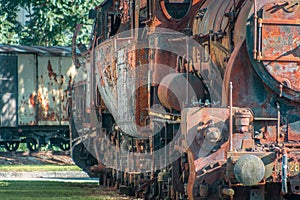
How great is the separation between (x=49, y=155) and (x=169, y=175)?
17.4 metres

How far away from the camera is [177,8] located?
13.2 m

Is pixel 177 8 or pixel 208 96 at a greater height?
pixel 177 8

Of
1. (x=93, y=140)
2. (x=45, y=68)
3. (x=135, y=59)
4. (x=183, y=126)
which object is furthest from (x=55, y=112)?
(x=183, y=126)

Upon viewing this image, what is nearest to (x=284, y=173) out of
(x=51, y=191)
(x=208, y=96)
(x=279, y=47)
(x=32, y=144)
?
(x=279, y=47)

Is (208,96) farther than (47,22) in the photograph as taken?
No

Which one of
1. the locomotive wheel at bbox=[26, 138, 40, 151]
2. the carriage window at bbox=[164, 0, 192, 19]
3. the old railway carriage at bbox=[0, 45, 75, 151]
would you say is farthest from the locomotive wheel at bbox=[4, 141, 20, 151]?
the carriage window at bbox=[164, 0, 192, 19]

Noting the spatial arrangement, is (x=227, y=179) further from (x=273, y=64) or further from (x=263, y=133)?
(x=273, y=64)

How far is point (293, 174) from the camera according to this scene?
1000 cm

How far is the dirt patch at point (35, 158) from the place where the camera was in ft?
92.7

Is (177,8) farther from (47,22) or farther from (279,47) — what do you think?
(47,22)

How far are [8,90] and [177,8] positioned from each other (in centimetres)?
1768

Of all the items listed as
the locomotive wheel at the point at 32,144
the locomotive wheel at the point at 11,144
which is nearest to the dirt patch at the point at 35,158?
the locomotive wheel at the point at 32,144

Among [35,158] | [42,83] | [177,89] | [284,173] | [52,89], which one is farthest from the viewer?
[52,89]

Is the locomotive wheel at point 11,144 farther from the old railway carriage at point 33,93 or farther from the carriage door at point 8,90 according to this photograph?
the carriage door at point 8,90
